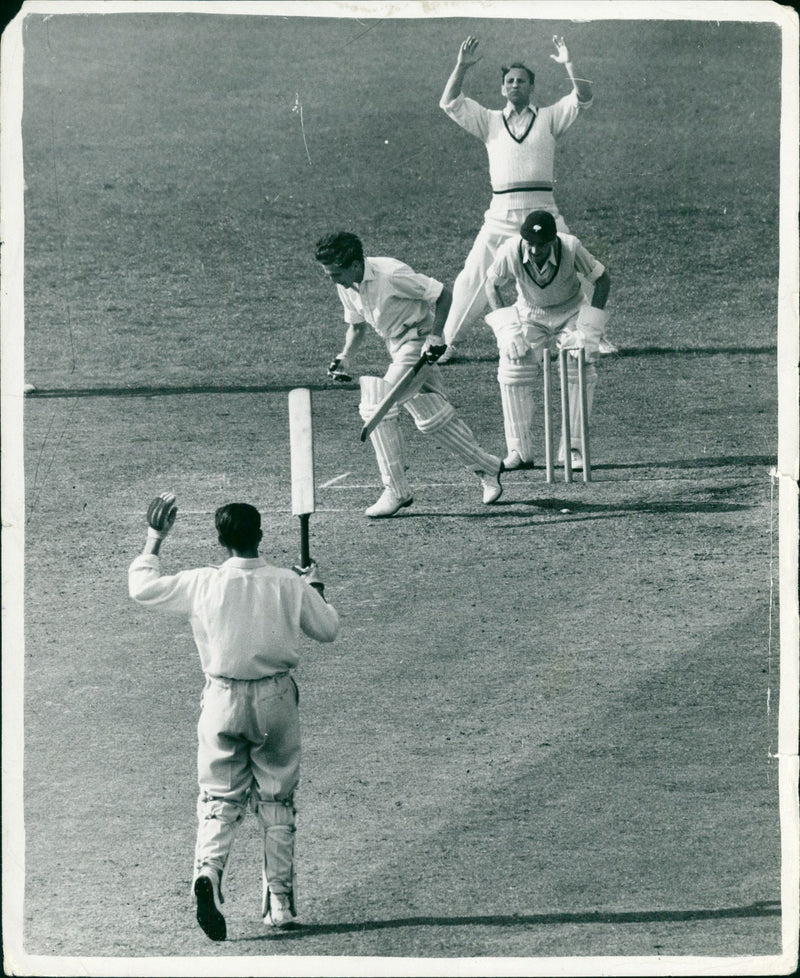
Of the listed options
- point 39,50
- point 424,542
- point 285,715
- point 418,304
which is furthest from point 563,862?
point 39,50

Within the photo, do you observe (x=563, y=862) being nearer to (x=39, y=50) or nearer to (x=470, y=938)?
(x=470, y=938)

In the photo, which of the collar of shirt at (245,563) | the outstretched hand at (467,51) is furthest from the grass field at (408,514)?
the outstretched hand at (467,51)

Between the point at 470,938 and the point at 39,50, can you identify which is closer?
A: the point at 470,938

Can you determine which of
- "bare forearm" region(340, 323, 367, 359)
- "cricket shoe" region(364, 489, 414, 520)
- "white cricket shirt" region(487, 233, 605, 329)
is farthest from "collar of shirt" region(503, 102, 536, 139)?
"cricket shoe" region(364, 489, 414, 520)

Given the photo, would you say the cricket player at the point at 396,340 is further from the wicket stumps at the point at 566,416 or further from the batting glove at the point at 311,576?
the batting glove at the point at 311,576

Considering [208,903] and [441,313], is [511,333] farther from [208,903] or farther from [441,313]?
[208,903]

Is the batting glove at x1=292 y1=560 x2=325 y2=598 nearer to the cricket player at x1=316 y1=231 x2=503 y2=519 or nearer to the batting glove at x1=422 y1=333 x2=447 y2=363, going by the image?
the cricket player at x1=316 y1=231 x2=503 y2=519
